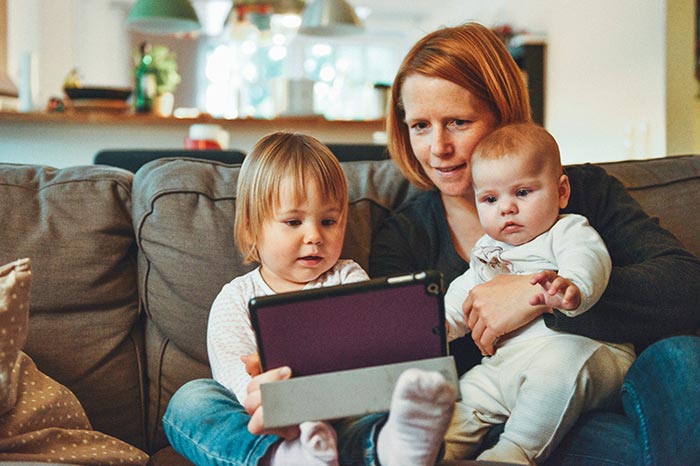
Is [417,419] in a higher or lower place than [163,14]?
lower

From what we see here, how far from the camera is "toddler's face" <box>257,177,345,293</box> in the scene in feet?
4.63

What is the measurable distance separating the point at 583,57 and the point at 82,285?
470cm

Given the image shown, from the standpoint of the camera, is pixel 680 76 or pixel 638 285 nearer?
pixel 638 285

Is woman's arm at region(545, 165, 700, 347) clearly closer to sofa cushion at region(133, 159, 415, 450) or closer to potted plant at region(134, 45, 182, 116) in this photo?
sofa cushion at region(133, 159, 415, 450)

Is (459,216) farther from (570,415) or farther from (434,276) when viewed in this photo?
(434,276)

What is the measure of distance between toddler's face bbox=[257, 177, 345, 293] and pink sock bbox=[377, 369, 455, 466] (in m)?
0.48

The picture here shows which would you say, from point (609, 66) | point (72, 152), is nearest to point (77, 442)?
point (72, 152)

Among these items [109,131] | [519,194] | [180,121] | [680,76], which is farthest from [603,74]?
[519,194]

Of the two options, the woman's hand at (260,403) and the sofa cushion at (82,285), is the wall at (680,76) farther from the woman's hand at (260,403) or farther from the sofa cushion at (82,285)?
the woman's hand at (260,403)

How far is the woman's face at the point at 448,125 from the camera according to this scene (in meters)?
1.55

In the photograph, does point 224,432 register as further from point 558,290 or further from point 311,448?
point 558,290

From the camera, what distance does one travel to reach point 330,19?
5.01 meters

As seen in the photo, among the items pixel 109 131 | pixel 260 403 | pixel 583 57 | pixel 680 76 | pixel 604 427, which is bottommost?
pixel 604 427

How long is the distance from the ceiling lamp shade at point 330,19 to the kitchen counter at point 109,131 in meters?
0.90
